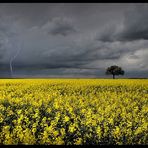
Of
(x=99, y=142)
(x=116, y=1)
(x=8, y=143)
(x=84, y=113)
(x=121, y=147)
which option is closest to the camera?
(x=116, y=1)

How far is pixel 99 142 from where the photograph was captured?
6961 millimetres

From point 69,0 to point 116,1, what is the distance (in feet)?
2.44

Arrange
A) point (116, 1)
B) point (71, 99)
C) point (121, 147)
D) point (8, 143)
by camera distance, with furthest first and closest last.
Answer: point (71, 99) < point (8, 143) < point (121, 147) < point (116, 1)

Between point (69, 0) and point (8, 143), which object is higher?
point (69, 0)

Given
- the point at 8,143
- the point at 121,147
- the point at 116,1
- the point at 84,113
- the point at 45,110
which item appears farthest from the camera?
the point at 45,110

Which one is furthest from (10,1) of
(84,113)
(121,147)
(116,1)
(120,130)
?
(84,113)

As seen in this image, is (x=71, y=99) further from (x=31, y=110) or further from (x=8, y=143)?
(x=8, y=143)

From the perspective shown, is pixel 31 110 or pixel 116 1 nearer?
pixel 116 1

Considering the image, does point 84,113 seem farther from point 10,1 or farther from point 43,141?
point 10,1

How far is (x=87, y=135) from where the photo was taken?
23.0 feet

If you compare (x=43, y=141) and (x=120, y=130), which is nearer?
(x=43, y=141)

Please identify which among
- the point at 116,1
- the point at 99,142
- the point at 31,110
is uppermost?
the point at 116,1

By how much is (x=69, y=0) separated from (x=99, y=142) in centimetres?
324

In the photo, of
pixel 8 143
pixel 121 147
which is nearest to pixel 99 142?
pixel 121 147
